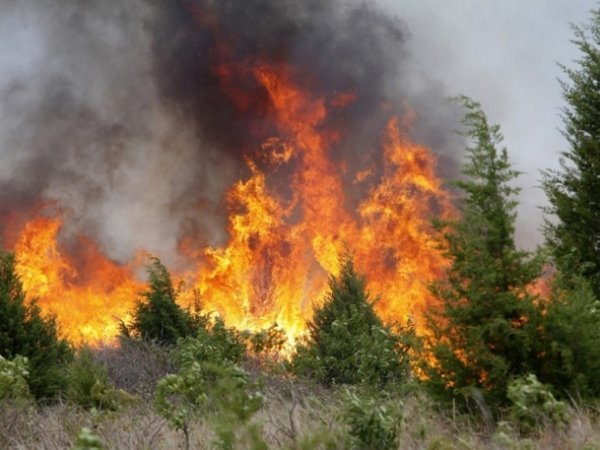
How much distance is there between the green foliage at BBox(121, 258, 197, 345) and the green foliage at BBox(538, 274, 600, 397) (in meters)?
15.8

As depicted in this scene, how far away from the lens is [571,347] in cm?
656

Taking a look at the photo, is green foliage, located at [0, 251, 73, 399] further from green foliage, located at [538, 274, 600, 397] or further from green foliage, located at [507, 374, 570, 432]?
green foliage, located at [507, 374, 570, 432]

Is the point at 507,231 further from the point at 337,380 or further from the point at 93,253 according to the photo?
the point at 93,253

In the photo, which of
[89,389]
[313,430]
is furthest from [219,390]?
[89,389]

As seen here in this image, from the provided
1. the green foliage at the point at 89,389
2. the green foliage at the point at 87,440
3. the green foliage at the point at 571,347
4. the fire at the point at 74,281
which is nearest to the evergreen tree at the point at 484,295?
the green foliage at the point at 571,347

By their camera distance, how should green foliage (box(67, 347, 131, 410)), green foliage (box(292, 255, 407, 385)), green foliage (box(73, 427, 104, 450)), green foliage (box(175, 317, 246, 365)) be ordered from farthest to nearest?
green foliage (box(67, 347, 131, 410)), green foliage (box(175, 317, 246, 365)), green foliage (box(292, 255, 407, 385)), green foliage (box(73, 427, 104, 450))

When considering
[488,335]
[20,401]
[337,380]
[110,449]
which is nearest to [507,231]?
[488,335]

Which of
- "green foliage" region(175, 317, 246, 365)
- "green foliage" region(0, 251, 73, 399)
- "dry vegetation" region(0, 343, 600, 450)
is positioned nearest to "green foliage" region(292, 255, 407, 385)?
"dry vegetation" region(0, 343, 600, 450)

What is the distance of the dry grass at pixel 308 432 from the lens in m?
4.86

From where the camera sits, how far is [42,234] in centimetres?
4753

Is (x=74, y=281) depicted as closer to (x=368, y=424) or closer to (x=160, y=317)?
(x=160, y=317)

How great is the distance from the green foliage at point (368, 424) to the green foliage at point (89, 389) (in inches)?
290

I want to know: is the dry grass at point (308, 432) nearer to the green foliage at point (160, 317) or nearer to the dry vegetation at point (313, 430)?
the dry vegetation at point (313, 430)

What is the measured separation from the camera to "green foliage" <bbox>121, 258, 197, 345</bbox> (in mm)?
21234
